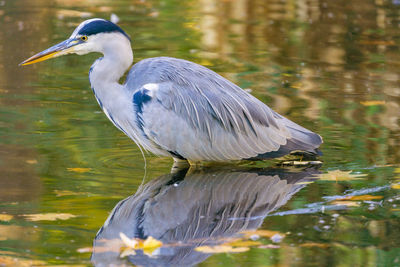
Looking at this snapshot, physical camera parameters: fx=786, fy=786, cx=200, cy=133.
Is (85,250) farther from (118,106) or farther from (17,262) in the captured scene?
(118,106)

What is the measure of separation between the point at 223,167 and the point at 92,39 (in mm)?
1663

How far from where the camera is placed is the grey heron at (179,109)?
6.86m

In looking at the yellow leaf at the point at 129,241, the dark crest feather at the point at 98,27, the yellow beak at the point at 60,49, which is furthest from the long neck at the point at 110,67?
the yellow leaf at the point at 129,241

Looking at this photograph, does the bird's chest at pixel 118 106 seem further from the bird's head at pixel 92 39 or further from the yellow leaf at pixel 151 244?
the yellow leaf at pixel 151 244

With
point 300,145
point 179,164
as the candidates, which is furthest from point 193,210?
point 300,145

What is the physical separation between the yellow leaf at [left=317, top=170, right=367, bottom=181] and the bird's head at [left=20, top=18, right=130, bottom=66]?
2.15m

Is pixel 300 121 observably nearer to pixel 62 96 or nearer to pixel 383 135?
pixel 383 135

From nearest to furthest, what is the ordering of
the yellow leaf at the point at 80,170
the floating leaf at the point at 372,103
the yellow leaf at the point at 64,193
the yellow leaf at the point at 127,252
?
the yellow leaf at the point at 127,252 → the yellow leaf at the point at 64,193 → the yellow leaf at the point at 80,170 → the floating leaf at the point at 372,103

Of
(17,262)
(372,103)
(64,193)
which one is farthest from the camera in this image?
(372,103)

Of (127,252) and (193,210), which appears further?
(193,210)

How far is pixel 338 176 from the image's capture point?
675 cm

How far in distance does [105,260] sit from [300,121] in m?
3.74

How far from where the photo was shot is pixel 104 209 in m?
5.97

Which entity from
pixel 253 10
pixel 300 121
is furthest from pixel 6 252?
pixel 253 10
